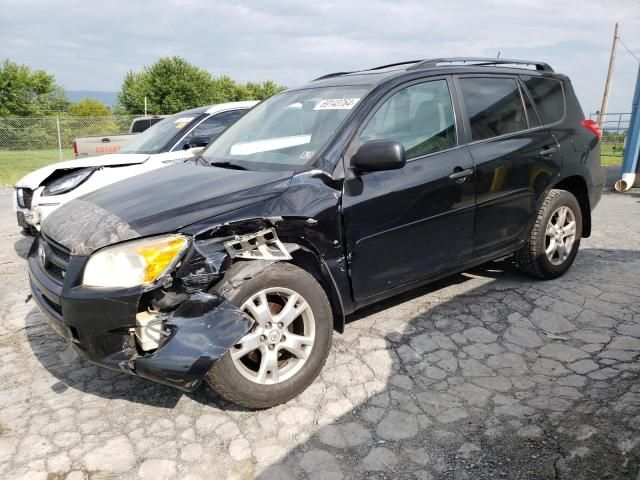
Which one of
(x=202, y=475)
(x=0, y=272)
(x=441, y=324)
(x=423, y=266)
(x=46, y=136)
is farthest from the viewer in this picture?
(x=46, y=136)

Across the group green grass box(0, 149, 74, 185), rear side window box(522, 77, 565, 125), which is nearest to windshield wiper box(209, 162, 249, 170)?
rear side window box(522, 77, 565, 125)

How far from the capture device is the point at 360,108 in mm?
3090

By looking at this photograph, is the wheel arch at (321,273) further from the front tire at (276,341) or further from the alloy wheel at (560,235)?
the alloy wheel at (560,235)

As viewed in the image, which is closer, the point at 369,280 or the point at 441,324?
the point at 369,280

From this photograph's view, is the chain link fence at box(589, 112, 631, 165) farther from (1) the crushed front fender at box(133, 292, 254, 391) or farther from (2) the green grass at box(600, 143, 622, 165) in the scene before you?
(1) the crushed front fender at box(133, 292, 254, 391)

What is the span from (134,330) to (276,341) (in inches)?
27.9

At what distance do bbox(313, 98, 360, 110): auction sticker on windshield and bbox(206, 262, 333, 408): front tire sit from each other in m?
1.16

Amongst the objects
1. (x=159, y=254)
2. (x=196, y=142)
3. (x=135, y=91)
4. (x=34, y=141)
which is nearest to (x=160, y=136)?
(x=196, y=142)

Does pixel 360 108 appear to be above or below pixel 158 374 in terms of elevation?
above

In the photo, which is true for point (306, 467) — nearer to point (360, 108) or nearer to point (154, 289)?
point (154, 289)

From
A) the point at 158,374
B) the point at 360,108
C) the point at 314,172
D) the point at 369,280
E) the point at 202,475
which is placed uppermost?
the point at 360,108

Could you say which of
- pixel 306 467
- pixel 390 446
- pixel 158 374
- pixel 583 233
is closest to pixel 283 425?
pixel 306 467

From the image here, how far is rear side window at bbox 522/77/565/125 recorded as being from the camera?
4.12 metres

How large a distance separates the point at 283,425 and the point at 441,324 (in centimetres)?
154
